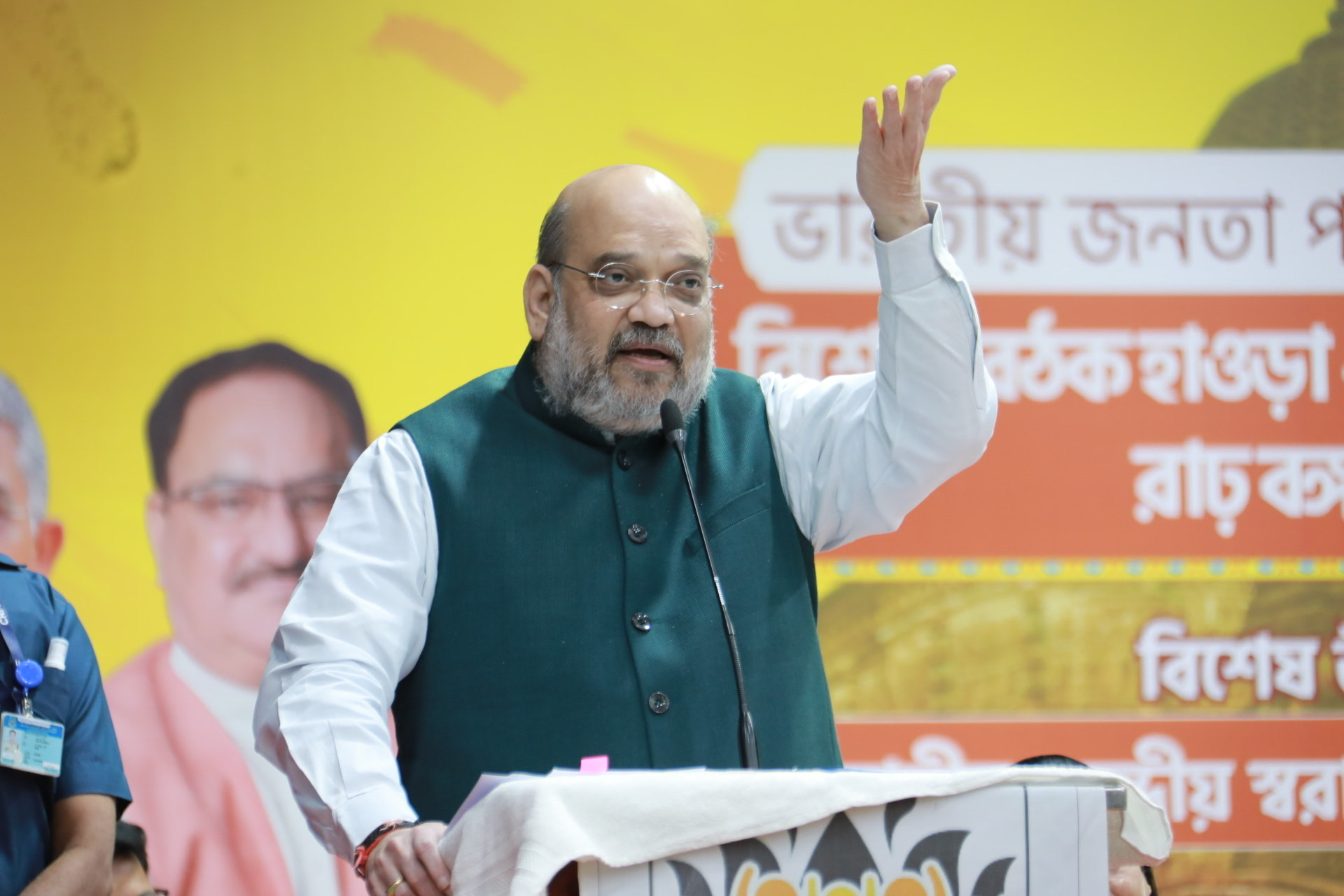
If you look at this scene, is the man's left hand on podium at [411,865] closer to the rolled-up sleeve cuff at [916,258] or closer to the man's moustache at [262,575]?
the rolled-up sleeve cuff at [916,258]

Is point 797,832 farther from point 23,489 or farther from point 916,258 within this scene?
point 23,489

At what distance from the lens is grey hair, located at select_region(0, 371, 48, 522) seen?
3.19 meters

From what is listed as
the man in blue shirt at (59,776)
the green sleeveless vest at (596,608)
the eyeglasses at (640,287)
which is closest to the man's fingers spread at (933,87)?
the eyeglasses at (640,287)

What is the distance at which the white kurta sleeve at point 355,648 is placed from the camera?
4.91ft

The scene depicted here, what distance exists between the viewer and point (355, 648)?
166cm

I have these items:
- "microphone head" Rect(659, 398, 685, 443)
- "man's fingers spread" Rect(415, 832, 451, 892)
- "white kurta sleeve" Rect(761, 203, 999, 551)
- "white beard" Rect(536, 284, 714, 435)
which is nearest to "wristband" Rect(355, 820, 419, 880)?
"man's fingers spread" Rect(415, 832, 451, 892)

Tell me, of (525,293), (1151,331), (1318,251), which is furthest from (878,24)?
(525,293)

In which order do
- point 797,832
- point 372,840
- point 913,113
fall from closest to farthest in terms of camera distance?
point 797,832, point 372,840, point 913,113

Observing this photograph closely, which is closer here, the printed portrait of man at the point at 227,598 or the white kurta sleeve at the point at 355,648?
the white kurta sleeve at the point at 355,648

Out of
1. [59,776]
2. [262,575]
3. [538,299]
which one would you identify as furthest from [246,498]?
[538,299]

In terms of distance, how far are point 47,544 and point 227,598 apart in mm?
429

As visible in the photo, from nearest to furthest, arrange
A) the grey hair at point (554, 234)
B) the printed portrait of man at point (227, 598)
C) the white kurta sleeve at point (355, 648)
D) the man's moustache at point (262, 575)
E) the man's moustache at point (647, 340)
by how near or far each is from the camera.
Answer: the white kurta sleeve at point (355, 648), the man's moustache at point (647, 340), the grey hair at point (554, 234), the printed portrait of man at point (227, 598), the man's moustache at point (262, 575)

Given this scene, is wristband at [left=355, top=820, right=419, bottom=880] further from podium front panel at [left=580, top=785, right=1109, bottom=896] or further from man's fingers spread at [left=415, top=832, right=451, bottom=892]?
podium front panel at [left=580, top=785, right=1109, bottom=896]

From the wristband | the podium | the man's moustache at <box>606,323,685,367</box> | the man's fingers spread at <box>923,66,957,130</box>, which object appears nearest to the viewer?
the podium
